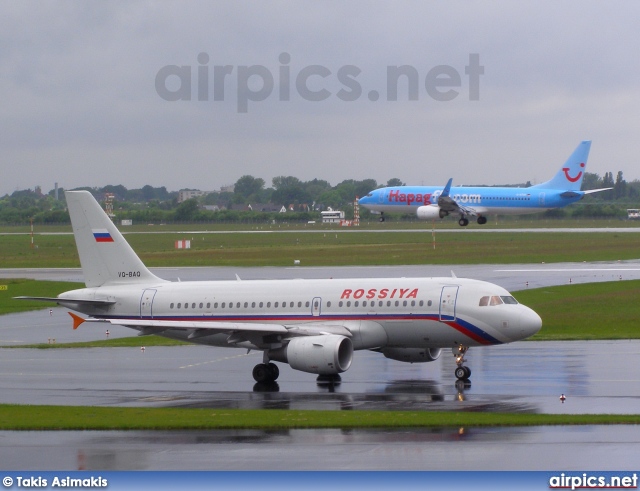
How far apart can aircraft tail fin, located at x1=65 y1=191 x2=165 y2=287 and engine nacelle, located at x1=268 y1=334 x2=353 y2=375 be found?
28.3 ft

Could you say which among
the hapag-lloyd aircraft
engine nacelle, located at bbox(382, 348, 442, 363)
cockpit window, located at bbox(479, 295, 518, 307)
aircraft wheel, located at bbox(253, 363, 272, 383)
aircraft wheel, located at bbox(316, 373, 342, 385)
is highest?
the hapag-lloyd aircraft

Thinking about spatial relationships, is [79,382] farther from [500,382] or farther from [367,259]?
[367,259]

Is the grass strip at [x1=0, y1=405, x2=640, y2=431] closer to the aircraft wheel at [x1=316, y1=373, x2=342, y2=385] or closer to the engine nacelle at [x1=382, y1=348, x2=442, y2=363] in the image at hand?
the aircraft wheel at [x1=316, y1=373, x2=342, y2=385]

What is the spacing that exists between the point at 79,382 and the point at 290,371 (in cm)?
742

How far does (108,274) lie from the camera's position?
37406 millimetres

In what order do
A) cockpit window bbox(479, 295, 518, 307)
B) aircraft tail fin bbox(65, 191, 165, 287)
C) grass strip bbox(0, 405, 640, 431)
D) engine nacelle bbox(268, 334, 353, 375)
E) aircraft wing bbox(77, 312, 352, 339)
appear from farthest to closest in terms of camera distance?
aircraft tail fin bbox(65, 191, 165, 287) < aircraft wing bbox(77, 312, 352, 339) < cockpit window bbox(479, 295, 518, 307) < engine nacelle bbox(268, 334, 353, 375) < grass strip bbox(0, 405, 640, 431)

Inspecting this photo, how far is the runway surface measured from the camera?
19.5 m

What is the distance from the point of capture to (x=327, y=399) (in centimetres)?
2823

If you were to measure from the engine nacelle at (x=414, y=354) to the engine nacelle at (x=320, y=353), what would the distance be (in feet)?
7.83

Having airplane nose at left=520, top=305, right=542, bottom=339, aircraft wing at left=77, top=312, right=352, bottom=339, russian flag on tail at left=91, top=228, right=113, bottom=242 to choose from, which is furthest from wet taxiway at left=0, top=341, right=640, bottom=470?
russian flag on tail at left=91, top=228, right=113, bottom=242

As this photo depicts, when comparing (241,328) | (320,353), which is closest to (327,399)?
(320,353)

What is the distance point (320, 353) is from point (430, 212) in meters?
87.7

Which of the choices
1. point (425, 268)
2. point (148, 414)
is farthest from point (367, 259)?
point (148, 414)

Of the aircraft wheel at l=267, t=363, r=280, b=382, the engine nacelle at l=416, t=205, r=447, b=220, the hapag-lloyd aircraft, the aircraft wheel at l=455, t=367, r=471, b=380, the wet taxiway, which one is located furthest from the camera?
the hapag-lloyd aircraft
